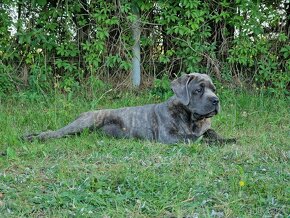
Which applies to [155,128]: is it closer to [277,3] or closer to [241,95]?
[241,95]

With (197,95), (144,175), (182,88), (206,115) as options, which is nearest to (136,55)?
(182,88)

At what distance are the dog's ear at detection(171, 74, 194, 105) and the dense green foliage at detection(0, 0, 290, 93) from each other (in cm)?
247

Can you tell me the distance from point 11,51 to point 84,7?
53.9 inches

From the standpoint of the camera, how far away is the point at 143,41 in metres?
9.11

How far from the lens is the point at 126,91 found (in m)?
8.98

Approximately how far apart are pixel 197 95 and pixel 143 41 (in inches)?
122

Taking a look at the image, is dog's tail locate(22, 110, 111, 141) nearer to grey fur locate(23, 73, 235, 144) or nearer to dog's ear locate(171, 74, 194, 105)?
grey fur locate(23, 73, 235, 144)

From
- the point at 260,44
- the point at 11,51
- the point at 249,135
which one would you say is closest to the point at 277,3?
the point at 260,44

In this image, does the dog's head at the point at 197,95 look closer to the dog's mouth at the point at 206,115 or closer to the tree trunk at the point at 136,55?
the dog's mouth at the point at 206,115

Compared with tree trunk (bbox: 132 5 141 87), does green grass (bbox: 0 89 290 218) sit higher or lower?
lower

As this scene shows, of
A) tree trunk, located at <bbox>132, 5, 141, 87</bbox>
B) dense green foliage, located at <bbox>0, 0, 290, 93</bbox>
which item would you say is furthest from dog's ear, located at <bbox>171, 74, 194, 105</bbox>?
tree trunk, located at <bbox>132, 5, 141, 87</bbox>

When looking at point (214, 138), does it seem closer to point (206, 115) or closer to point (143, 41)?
point (206, 115)

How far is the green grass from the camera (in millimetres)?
3756

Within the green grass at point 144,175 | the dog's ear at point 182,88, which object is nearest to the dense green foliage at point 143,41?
the green grass at point 144,175
